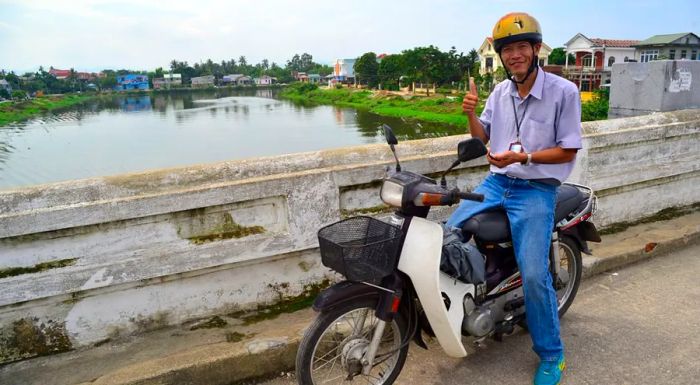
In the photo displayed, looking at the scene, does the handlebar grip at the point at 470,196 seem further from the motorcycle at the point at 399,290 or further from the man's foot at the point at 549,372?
the man's foot at the point at 549,372

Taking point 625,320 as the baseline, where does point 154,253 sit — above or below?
above

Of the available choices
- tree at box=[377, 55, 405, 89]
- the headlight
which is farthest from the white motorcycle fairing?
tree at box=[377, 55, 405, 89]

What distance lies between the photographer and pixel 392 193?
2.03 metres

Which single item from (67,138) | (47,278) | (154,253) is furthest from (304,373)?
(67,138)

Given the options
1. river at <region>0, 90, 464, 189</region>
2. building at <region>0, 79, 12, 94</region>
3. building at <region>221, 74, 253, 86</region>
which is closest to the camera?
river at <region>0, 90, 464, 189</region>

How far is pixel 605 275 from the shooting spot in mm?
3510

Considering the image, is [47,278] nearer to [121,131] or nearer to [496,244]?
[496,244]

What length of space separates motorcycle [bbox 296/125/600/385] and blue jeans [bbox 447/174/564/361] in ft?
0.25

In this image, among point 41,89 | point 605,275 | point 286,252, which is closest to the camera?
point 286,252

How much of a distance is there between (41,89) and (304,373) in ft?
322

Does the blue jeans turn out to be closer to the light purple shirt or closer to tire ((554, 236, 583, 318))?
the light purple shirt

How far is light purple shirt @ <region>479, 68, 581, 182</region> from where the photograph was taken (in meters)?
2.22

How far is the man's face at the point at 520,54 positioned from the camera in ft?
7.35

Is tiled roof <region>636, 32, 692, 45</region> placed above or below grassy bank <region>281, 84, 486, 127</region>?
above
